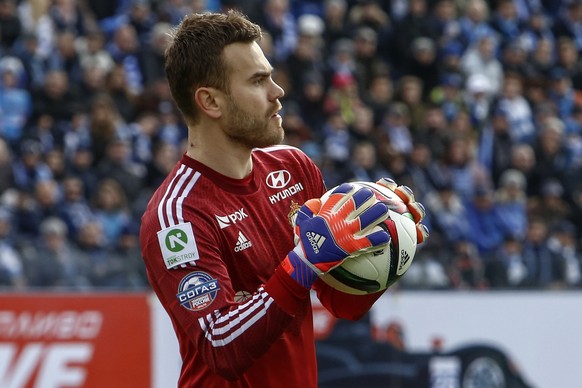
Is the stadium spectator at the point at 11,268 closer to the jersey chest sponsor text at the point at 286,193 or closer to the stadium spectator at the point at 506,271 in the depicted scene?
the stadium spectator at the point at 506,271

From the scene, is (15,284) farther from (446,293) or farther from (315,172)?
(315,172)

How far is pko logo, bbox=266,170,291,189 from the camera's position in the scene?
4418 millimetres

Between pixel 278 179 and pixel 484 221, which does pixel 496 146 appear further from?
pixel 278 179

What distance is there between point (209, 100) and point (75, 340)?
218 inches

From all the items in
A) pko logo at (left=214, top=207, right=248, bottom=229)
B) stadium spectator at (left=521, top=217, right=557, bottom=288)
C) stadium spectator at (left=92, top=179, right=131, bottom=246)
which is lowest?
stadium spectator at (left=92, top=179, right=131, bottom=246)

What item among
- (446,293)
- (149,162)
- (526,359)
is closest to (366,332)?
(446,293)

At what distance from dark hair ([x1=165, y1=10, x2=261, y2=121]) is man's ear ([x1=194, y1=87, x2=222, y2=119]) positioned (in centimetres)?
2

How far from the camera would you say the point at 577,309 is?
10.5 metres

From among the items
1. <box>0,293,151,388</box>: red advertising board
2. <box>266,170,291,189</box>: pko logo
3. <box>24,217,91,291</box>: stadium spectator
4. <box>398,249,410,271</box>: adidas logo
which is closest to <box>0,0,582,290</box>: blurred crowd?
<box>24,217,91,291</box>: stadium spectator

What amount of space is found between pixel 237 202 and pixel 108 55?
10.3 m

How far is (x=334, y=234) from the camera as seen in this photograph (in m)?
3.81

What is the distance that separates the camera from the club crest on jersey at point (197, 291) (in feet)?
12.8

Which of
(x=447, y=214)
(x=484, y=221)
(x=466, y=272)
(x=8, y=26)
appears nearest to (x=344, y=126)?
(x=447, y=214)

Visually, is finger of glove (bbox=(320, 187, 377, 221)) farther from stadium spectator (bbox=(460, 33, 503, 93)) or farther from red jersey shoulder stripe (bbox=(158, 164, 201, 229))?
stadium spectator (bbox=(460, 33, 503, 93))
